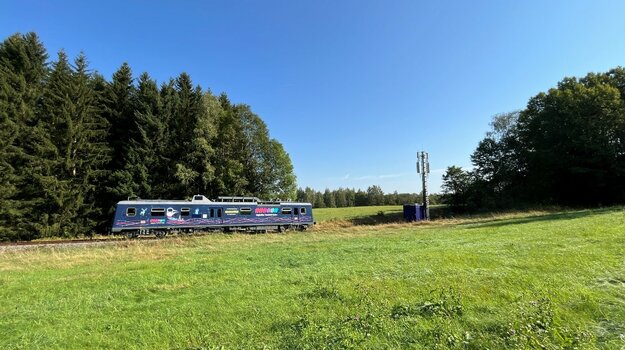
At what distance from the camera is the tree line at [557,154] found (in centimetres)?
3566

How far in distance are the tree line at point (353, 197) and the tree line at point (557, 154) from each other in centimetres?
5206

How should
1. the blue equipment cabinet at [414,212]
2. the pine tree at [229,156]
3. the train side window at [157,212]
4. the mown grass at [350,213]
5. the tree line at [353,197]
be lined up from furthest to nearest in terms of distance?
the tree line at [353,197]
the mown grass at [350,213]
the blue equipment cabinet at [414,212]
the pine tree at [229,156]
the train side window at [157,212]

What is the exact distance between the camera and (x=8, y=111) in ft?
83.1

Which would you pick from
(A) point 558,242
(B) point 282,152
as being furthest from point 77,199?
(A) point 558,242

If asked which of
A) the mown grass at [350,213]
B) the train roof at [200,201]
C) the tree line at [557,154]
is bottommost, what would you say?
the mown grass at [350,213]

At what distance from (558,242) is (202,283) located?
1028 cm

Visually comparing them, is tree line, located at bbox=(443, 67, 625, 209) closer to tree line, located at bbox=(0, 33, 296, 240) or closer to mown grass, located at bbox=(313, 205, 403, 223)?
mown grass, located at bbox=(313, 205, 403, 223)

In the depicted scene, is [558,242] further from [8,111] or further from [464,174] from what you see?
[464,174]

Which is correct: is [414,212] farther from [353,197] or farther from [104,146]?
[353,197]

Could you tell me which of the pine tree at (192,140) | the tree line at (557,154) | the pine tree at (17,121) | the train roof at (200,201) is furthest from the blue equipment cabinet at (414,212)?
the pine tree at (17,121)

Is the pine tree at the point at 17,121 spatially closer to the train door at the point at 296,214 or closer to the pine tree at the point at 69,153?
the pine tree at the point at 69,153

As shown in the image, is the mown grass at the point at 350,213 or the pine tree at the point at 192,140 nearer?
the pine tree at the point at 192,140

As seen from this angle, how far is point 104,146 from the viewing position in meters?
31.7

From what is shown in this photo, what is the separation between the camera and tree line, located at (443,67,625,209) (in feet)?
117
